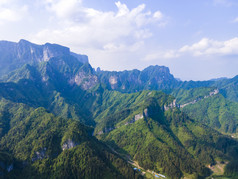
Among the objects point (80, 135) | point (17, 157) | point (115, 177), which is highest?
point (80, 135)

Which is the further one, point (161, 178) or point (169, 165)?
point (169, 165)

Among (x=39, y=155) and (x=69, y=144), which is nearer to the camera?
(x=39, y=155)

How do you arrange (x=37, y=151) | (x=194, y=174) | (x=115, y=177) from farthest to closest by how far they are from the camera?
1. (x=194, y=174)
2. (x=37, y=151)
3. (x=115, y=177)

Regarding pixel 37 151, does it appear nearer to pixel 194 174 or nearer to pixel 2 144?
pixel 2 144

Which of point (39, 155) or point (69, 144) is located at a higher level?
point (69, 144)

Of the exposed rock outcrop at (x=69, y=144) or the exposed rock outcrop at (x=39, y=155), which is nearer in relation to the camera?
the exposed rock outcrop at (x=39, y=155)

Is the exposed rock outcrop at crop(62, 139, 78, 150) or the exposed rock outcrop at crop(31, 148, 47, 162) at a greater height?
the exposed rock outcrop at crop(62, 139, 78, 150)

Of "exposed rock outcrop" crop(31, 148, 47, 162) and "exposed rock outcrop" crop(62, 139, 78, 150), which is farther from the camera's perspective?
"exposed rock outcrop" crop(62, 139, 78, 150)

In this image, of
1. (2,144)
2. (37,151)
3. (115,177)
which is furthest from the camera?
(2,144)

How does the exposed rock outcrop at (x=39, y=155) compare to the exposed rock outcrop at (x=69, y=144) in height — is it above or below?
below

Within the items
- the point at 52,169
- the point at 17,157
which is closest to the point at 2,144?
the point at 17,157

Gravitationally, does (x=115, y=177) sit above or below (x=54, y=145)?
below
